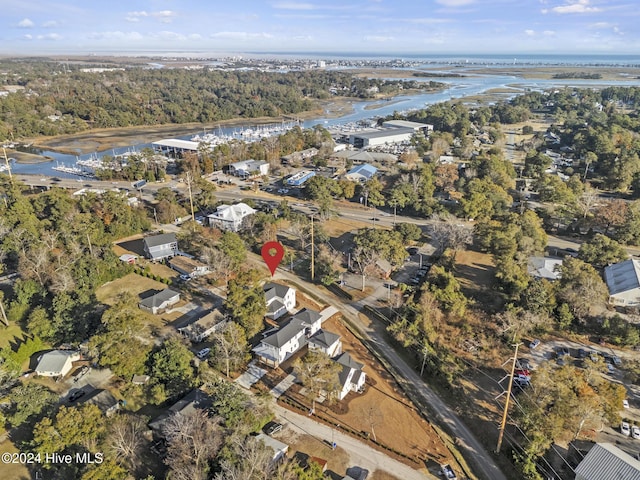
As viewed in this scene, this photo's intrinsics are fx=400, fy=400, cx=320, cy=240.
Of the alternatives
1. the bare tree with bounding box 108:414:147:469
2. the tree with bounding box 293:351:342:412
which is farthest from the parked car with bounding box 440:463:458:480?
the bare tree with bounding box 108:414:147:469

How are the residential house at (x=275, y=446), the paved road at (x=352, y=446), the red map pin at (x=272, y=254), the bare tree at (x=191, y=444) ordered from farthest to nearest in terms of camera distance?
the red map pin at (x=272, y=254) → the paved road at (x=352, y=446) → the residential house at (x=275, y=446) → the bare tree at (x=191, y=444)

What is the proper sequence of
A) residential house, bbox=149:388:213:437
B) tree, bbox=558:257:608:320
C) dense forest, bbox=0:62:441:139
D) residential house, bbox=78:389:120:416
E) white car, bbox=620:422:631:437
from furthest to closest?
dense forest, bbox=0:62:441:139
tree, bbox=558:257:608:320
residential house, bbox=78:389:120:416
white car, bbox=620:422:631:437
residential house, bbox=149:388:213:437

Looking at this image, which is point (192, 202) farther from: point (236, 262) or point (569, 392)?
point (569, 392)

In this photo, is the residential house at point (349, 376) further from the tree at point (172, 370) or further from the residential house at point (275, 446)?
Result: the tree at point (172, 370)

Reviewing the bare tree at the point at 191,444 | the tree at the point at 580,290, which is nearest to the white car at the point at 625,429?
the tree at the point at 580,290

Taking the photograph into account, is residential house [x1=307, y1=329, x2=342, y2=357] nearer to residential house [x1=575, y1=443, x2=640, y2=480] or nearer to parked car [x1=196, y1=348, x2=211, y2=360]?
parked car [x1=196, y1=348, x2=211, y2=360]
